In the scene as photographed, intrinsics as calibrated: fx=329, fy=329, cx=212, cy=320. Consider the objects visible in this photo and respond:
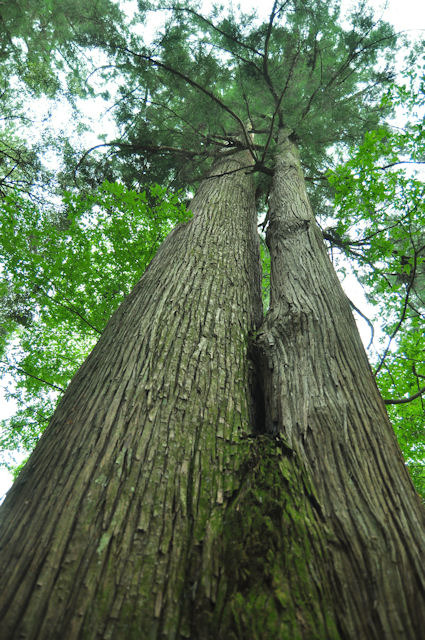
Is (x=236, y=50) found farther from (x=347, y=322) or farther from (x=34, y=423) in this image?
(x=34, y=423)

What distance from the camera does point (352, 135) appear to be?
621 cm

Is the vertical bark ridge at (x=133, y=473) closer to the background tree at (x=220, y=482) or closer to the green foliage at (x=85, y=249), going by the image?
the background tree at (x=220, y=482)

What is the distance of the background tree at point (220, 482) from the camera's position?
39.3 inches

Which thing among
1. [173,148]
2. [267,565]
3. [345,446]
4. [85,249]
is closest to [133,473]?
[267,565]

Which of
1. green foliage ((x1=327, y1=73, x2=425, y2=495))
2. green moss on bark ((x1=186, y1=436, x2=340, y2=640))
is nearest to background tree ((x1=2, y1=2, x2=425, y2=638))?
green moss on bark ((x1=186, y1=436, x2=340, y2=640))

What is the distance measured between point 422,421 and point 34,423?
245 inches

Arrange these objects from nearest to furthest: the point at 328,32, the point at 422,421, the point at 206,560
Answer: the point at 206,560 < the point at 422,421 < the point at 328,32

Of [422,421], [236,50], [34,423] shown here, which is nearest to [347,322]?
[422,421]

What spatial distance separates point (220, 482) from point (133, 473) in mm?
358

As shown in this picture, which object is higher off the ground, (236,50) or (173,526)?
(236,50)

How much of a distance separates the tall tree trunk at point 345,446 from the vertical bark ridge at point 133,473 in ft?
0.91

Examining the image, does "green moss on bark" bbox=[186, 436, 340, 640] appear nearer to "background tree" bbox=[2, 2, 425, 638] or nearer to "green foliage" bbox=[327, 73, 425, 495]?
"background tree" bbox=[2, 2, 425, 638]

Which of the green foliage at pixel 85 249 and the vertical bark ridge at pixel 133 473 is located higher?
the green foliage at pixel 85 249

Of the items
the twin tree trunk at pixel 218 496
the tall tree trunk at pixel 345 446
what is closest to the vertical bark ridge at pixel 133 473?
the twin tree trunk at pixel 218 496
